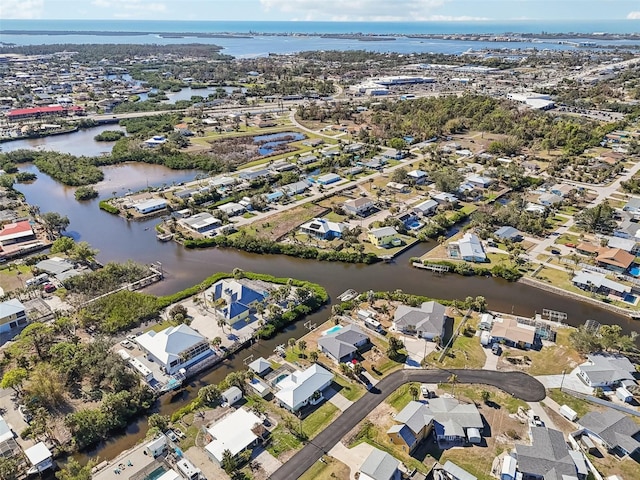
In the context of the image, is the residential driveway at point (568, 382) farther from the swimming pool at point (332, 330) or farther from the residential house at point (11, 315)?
the residential house at point (11, 315)

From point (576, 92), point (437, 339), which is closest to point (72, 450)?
point (437, 339)

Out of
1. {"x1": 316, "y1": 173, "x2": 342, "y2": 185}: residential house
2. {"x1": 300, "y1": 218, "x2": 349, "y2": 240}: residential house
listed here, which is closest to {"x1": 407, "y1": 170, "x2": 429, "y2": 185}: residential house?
{"x1": 316, "y1": 173, "x2": 342, "y2": 185}: residential house

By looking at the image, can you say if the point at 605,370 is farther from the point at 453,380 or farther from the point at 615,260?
the point at 615,260

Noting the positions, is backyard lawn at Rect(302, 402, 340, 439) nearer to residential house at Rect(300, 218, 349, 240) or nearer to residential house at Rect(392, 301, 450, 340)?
residential house at Rect(392, 301, 450, 340)

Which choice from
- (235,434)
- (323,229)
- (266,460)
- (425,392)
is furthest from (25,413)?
(323,229)

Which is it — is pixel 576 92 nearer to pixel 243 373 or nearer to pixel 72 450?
pixel 243 373

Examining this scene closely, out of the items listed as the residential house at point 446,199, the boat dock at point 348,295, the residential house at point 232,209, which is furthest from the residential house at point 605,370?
the residential house at point 232,209

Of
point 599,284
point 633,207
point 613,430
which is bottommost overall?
point 613,430

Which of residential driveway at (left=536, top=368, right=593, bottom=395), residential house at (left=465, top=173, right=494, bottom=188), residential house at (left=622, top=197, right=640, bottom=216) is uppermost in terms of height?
residential house at (left=622, top=197, right=640, bottom=216)
